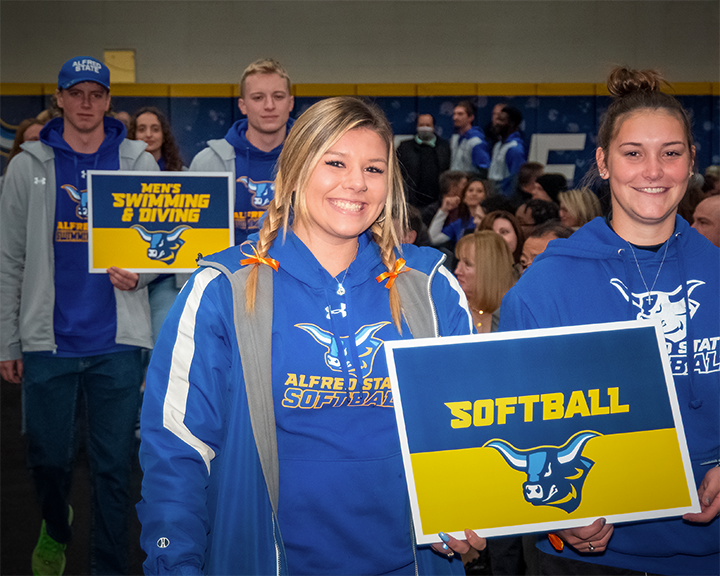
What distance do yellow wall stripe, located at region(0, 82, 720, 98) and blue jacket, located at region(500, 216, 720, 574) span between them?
297 inches

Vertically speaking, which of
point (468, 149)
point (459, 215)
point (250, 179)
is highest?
point (468, 149)

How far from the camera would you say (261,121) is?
3.32 m

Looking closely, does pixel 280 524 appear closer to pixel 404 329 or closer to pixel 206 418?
pixel 206 418

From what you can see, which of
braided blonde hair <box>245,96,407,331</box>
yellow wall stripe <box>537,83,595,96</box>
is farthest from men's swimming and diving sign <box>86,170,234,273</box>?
yellow wall stripe <box>537,83,595,96</box>

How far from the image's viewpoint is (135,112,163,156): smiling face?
15.3 ft

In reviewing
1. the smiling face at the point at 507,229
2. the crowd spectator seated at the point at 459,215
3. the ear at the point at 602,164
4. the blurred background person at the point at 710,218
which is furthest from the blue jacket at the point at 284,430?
the crowd spectator seated at the point at 459,215

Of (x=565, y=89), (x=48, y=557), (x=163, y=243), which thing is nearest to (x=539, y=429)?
(x=163, y=243)

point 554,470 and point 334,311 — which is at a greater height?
point 334,311

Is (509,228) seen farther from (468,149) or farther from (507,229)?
(468,149)

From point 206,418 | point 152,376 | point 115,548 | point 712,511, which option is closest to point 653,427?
point 712,511

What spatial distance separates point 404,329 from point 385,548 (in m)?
0.47

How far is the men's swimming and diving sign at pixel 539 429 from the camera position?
1.45 metres

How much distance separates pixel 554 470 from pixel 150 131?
12.9 ft

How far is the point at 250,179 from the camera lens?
11.1 feet
